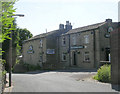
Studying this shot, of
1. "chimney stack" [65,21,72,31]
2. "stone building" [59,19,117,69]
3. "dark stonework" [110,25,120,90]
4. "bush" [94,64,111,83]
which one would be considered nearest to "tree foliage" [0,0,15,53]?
"dark stonework" [110,25,120,90]

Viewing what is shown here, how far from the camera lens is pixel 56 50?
36000 mm

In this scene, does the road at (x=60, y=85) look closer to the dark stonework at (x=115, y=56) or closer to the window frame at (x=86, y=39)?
the dark stonework at (x=115, y=56)

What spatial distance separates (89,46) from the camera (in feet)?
92.1

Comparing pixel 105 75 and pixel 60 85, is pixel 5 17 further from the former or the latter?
pixel 105 75

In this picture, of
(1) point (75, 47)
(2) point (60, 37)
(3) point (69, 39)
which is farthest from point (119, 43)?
(2) point (60, 37)

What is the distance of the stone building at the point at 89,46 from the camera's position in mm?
27031

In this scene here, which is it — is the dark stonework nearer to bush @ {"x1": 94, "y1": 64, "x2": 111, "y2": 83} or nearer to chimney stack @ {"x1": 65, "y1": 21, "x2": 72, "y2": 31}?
bush @ {"x1": 94, "y1": 64, "x2": 111, "y2": 83}

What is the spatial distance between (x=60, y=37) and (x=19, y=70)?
10.4 metres

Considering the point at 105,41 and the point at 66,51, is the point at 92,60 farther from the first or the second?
the point at 66,51

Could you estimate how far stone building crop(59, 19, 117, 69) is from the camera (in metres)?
27.0

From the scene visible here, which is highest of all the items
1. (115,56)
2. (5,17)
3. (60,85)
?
(5,17)

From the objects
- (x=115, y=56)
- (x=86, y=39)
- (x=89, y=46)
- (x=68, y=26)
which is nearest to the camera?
(x=115, y=56)

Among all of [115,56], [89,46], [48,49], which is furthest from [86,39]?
[115,56]

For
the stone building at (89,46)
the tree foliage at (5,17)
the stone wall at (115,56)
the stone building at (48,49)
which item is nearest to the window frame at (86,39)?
the stone building at (89,46)
